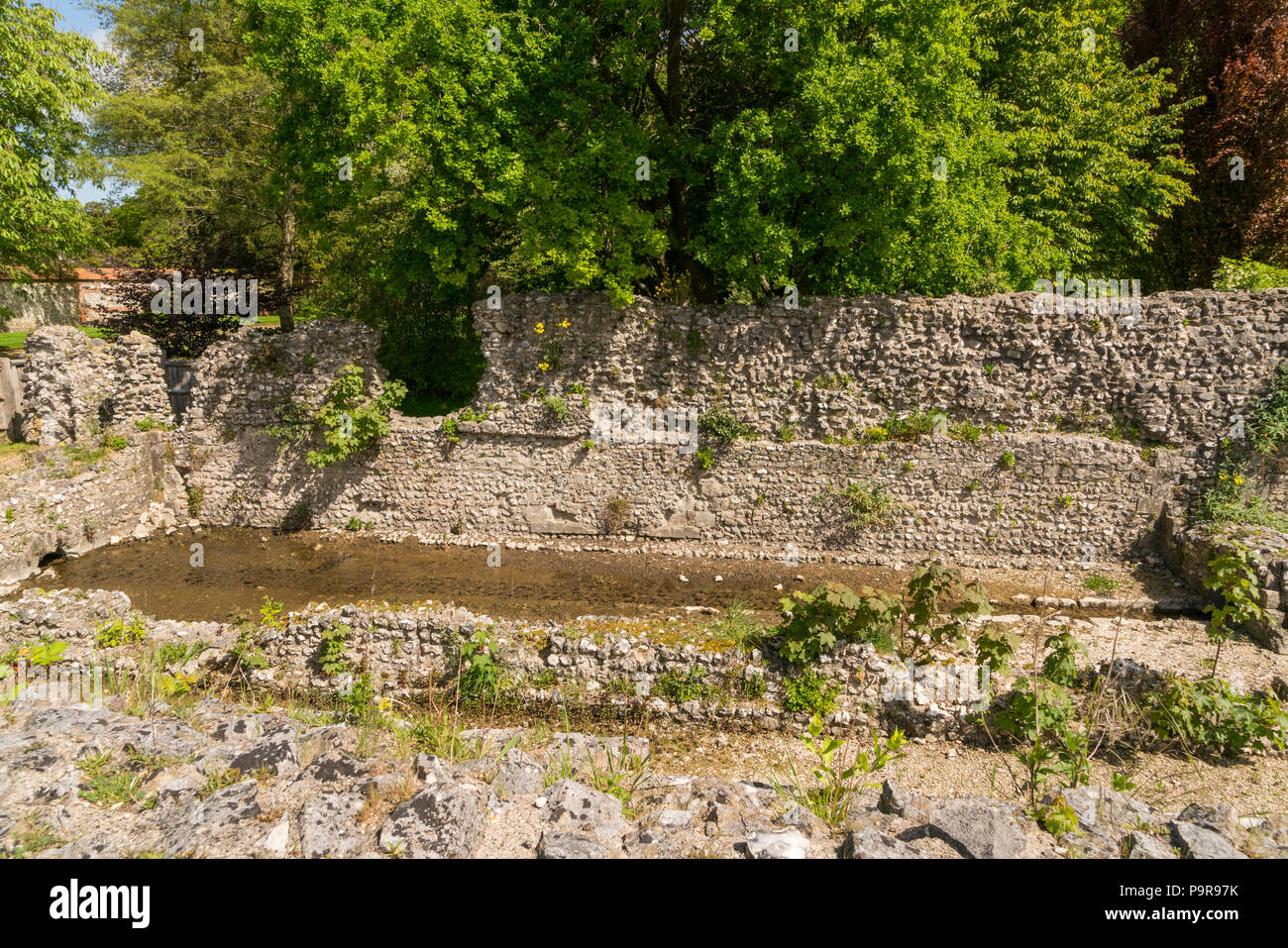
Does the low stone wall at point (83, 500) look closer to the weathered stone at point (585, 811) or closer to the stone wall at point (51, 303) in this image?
the weathered stone at point (585, 811)

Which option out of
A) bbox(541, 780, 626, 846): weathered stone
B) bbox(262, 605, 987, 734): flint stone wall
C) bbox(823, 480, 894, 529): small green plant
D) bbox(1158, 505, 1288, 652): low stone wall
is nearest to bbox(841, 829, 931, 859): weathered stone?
bbox(541, 780, 626, 846): weathered stone

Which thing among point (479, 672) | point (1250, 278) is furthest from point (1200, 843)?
point (1250, 278)

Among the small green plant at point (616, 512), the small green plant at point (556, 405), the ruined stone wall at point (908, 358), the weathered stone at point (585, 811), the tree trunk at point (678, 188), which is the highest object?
the tree trunk at point (678, 188)

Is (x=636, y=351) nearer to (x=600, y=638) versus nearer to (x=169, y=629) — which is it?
(x=600, y=638)

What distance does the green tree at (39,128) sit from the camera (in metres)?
15.2

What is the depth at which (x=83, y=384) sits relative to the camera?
14.0 metres

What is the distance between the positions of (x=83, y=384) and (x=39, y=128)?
738 centimetres

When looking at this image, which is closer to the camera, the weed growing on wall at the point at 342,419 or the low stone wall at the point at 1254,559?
the low stone wall at the point at 1254,559

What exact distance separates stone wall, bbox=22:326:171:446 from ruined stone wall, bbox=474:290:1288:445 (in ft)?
24.2

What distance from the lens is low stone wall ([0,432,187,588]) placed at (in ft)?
38.2

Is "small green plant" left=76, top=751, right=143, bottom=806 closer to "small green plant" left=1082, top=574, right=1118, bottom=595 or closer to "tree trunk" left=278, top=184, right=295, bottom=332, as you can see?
"small green plant" left=1082, top=574, right=1118, bottom=595

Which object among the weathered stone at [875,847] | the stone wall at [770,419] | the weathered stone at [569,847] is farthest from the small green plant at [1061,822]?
the stone wall at [770,419]

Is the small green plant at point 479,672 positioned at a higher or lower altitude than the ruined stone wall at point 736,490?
lower

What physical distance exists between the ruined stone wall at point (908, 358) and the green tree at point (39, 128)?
37.4 feet
